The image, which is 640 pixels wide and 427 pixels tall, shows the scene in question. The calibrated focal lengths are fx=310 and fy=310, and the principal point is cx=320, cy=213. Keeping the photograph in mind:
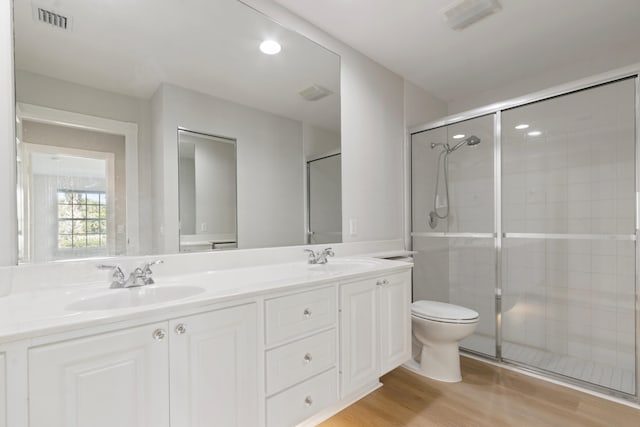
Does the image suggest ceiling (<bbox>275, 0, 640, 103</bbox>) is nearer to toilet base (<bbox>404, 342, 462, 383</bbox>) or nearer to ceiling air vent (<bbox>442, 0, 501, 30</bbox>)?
ceiling air vent (<bbox>442, 0, 501, 30</bbox>)

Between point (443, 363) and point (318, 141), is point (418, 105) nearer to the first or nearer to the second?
point (318, 141)

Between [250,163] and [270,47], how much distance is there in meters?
0.69

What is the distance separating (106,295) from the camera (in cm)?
112

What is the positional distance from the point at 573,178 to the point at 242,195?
7.95 feet

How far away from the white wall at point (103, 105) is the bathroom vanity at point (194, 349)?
0.35 m

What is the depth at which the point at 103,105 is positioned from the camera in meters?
1.29

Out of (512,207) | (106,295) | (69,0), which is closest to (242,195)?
(106,295)

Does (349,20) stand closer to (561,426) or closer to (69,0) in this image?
(69,0)

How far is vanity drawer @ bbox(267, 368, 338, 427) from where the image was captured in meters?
1.20

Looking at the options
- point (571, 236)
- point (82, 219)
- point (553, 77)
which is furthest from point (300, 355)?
point (553, 77)

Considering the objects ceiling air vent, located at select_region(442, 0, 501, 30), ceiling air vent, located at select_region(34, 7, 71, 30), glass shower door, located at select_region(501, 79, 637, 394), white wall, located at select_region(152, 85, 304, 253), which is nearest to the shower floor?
glass shower door, located at select_region(501, 79, 637, 394)

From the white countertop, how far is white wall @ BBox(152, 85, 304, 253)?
0.21m

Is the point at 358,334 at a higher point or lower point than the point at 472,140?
lower

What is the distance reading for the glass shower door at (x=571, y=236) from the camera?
204 cm
